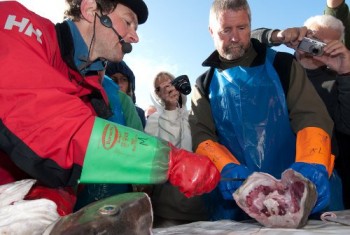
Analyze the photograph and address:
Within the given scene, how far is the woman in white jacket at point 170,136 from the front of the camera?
2393 millimetres

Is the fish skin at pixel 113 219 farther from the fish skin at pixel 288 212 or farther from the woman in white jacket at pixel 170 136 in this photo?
the woman in white jacket at pixel 170 136

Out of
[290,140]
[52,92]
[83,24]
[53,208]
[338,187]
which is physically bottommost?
[338,187]

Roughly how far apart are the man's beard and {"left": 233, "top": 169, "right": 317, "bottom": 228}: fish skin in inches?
39.0

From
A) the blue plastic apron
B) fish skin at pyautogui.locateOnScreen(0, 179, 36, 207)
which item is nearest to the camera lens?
the blue plastic apron

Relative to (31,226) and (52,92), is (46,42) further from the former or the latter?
(31,226)

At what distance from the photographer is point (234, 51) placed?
2232 millimetres

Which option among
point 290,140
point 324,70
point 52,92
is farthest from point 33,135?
point 324,70

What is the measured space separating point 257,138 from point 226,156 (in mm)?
276

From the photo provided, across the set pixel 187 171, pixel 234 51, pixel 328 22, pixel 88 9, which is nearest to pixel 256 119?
pixel 234 51

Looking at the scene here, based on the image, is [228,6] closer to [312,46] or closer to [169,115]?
[312,46]

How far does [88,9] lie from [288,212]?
1607 mm

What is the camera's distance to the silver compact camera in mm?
2221

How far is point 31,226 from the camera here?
3.16 ft

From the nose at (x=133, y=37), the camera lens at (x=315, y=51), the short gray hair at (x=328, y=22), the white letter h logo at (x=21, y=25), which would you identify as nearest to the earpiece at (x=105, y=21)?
the nose at (x=133, y=37)
